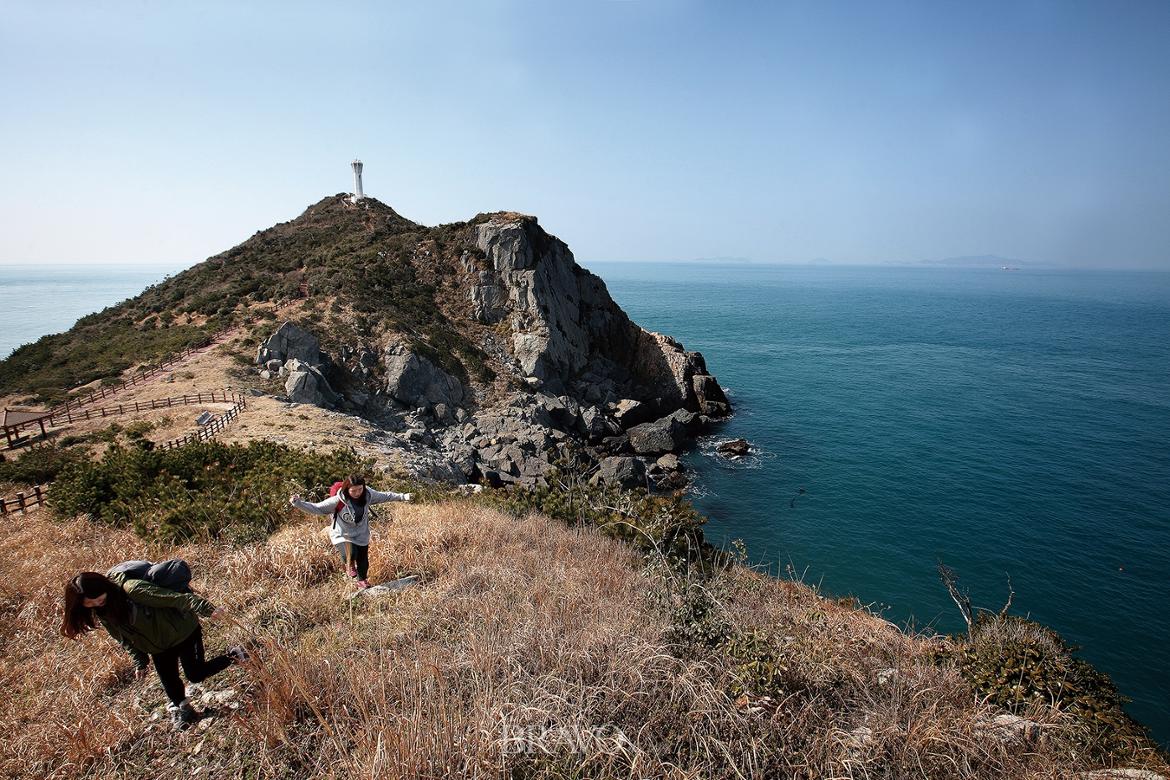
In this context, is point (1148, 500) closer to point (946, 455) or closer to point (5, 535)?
point (946, 455)

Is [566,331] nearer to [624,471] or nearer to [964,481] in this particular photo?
[624,471]

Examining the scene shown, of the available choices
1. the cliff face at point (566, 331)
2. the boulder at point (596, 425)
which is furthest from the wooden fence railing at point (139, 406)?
the boulder at point (596, 425)

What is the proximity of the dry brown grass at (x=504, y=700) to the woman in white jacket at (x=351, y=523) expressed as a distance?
84 cm

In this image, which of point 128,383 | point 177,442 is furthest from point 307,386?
point 177,442

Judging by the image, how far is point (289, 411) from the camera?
24.6 metres

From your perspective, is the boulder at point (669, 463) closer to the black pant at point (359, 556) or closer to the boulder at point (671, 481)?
the boulder at point (671, 481)

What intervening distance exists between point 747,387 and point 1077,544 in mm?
28810

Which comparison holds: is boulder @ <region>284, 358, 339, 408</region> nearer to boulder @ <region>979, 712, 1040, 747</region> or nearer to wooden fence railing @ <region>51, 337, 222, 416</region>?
wooden fence railing @ <region>51, 337, 222, 416</region>

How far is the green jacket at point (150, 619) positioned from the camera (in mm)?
4188

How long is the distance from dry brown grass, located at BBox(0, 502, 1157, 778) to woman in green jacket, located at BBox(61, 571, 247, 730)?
315 millimetres

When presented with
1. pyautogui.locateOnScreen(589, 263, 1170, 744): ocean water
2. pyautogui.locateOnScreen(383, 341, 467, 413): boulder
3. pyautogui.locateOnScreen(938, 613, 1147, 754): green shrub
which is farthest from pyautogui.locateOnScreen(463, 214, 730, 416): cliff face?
pyautogui.locateOnScreen(938, 613, 1147, 754): green shrub

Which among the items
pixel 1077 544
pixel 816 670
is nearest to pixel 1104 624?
pixel 1077 544

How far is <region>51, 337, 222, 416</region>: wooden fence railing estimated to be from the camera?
955 inches

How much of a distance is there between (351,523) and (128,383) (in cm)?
2915
